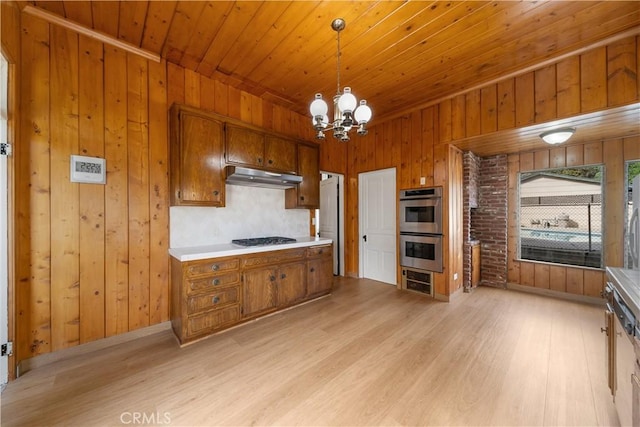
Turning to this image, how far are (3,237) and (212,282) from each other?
5.19ft

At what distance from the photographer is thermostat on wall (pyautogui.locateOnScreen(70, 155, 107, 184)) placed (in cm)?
228

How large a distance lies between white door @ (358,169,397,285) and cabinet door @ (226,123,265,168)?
230 cm

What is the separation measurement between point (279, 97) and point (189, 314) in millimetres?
3104

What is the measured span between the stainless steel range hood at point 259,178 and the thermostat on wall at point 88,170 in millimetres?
1187

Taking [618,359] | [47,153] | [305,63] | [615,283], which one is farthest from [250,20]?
[618,359]

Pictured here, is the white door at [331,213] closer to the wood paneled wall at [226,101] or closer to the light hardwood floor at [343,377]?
the wood paneled wall at [226,101]

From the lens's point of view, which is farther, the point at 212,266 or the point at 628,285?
the point at 212,266

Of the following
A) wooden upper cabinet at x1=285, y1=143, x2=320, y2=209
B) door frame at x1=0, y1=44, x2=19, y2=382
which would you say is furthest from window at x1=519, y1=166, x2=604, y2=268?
door frame at x1=0, y1=44, x2=19, y2=382

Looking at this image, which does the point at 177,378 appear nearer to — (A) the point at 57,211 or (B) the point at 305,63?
(A) the point at 57,211

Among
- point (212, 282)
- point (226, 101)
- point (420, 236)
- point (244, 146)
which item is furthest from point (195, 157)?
point (420, 236)

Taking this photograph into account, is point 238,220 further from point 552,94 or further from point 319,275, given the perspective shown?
point 552,94

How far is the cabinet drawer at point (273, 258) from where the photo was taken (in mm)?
2846

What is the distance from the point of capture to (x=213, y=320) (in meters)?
2.58

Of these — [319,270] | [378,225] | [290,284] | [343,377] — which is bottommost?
[343,377]
